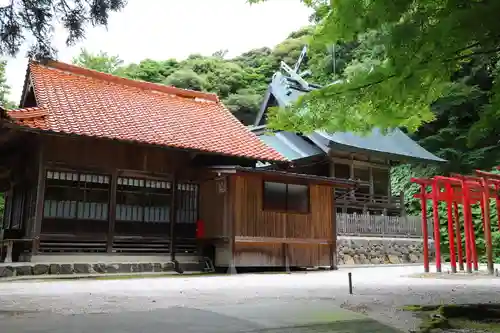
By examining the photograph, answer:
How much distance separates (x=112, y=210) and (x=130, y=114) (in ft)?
10.2

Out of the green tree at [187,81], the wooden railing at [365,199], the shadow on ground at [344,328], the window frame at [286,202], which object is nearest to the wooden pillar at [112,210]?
the window frame at [286,202]

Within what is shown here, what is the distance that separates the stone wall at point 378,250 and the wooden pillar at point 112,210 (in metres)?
8.94

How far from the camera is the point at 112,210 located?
12492 millimetres

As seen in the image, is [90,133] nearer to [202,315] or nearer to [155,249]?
→ [155,249]

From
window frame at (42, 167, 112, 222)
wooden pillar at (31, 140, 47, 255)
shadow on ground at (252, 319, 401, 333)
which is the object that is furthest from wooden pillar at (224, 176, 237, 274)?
shadow on ground at (252, 319, 401, 333)

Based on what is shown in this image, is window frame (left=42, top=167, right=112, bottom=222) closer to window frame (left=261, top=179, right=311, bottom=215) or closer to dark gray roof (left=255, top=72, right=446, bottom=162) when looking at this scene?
window frame (left=261, top=179, right=311, bottom=215)

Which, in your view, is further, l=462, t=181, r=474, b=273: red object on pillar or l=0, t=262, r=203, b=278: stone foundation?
l=462, t=181, r=474, b=273: red object on pillar

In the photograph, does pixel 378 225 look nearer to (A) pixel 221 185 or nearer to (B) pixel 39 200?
(A) pixel 221 185

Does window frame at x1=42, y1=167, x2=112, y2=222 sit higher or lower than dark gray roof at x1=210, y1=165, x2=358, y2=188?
lower

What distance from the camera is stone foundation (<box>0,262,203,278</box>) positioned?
33.8 feet

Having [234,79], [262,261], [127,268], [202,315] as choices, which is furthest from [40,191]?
[234,79]

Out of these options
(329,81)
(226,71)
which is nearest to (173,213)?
(329,81)

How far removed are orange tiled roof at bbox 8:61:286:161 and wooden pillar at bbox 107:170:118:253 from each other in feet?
4.45

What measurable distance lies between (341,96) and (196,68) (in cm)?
2951
